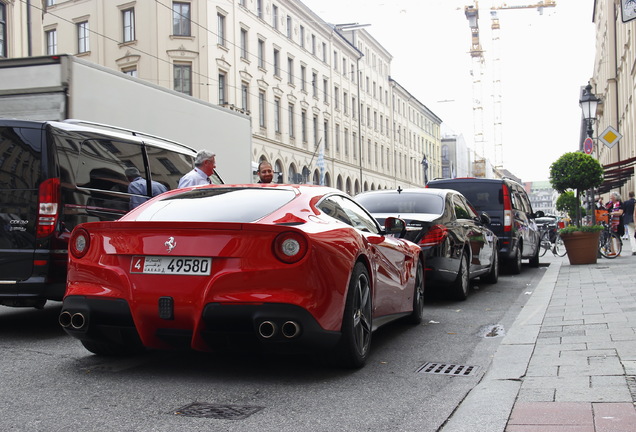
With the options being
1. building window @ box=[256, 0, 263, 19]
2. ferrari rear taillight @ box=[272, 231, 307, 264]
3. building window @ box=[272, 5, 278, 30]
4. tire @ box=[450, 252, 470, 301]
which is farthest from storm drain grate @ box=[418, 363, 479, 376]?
building window @ box=[272, 5, 278, 30]

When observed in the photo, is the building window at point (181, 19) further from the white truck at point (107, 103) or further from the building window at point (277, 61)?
the white truck at point (107, 103)

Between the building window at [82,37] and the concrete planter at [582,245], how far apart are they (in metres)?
32.4

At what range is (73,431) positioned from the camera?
3615mm

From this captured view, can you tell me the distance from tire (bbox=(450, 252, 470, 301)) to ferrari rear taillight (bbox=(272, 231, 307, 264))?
5027 mm

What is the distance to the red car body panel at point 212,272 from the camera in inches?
181

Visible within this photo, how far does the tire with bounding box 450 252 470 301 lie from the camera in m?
9.41

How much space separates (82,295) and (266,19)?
43.3 m

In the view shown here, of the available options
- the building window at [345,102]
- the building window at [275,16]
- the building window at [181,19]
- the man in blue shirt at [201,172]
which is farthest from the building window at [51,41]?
the man in blue shirt at [201,172]

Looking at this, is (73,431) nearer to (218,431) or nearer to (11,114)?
(218,431)

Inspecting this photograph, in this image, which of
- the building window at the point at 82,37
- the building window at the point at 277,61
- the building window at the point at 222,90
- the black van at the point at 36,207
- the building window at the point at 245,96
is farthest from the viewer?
the building window at the point at 277,61

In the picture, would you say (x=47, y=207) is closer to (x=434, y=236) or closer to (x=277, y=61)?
(x=434, y=236)

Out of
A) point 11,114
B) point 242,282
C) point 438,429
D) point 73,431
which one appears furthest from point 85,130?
point 438,429

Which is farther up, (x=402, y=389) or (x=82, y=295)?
(x=82, y=295)

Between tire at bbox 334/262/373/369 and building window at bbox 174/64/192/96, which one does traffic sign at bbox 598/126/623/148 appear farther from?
building window at bbox 174/64/192/96
